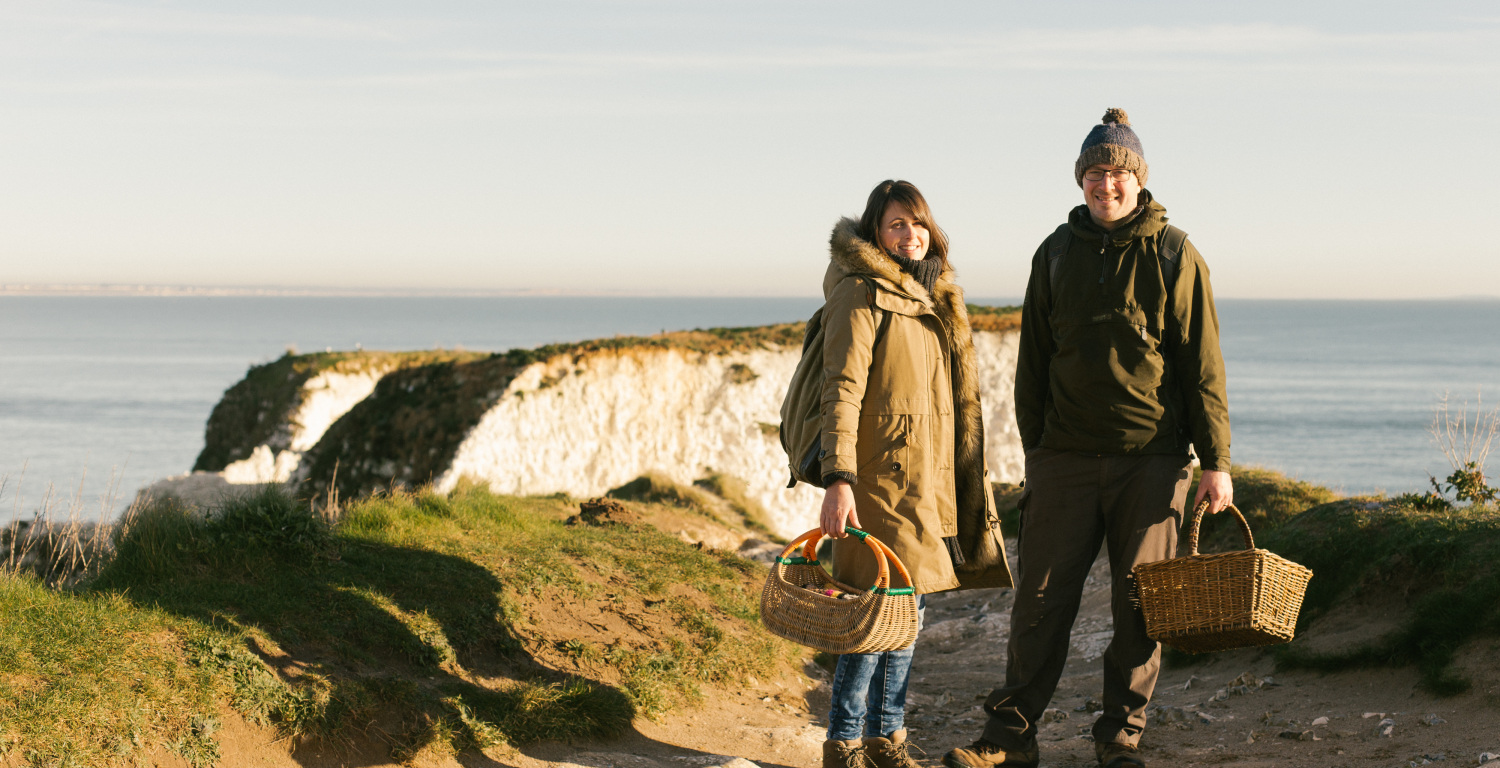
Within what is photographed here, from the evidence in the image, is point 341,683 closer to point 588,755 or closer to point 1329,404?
point 588,755

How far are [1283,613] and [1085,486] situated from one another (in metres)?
1.01

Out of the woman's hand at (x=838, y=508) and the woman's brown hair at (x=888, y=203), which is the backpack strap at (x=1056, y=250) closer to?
the woman's brown hair at (x=888, y=203)

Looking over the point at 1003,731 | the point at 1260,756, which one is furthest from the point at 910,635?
the point at 1260,756

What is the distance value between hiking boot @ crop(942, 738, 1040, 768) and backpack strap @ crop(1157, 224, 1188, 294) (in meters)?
2.31

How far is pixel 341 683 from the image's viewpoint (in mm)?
5090

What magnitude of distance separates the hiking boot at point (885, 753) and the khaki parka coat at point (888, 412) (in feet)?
2.45

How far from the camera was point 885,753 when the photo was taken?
4.64 metres

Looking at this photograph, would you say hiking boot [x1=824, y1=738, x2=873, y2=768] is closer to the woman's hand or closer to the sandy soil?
the sandy soil

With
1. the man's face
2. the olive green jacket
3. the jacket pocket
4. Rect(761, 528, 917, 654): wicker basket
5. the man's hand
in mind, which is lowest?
Rect(761, 528, 917, 654): wicker basket

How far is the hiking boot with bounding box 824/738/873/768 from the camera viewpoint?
4590 millimetres

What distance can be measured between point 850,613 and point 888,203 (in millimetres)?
1820

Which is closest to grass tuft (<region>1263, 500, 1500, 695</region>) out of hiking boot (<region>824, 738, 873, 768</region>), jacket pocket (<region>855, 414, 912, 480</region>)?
hiking boot (<region>824, 738, 873, 768</region>)

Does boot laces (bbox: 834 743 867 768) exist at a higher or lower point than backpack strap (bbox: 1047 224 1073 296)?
lower

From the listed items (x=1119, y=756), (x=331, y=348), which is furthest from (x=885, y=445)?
(x=331, y=348)
